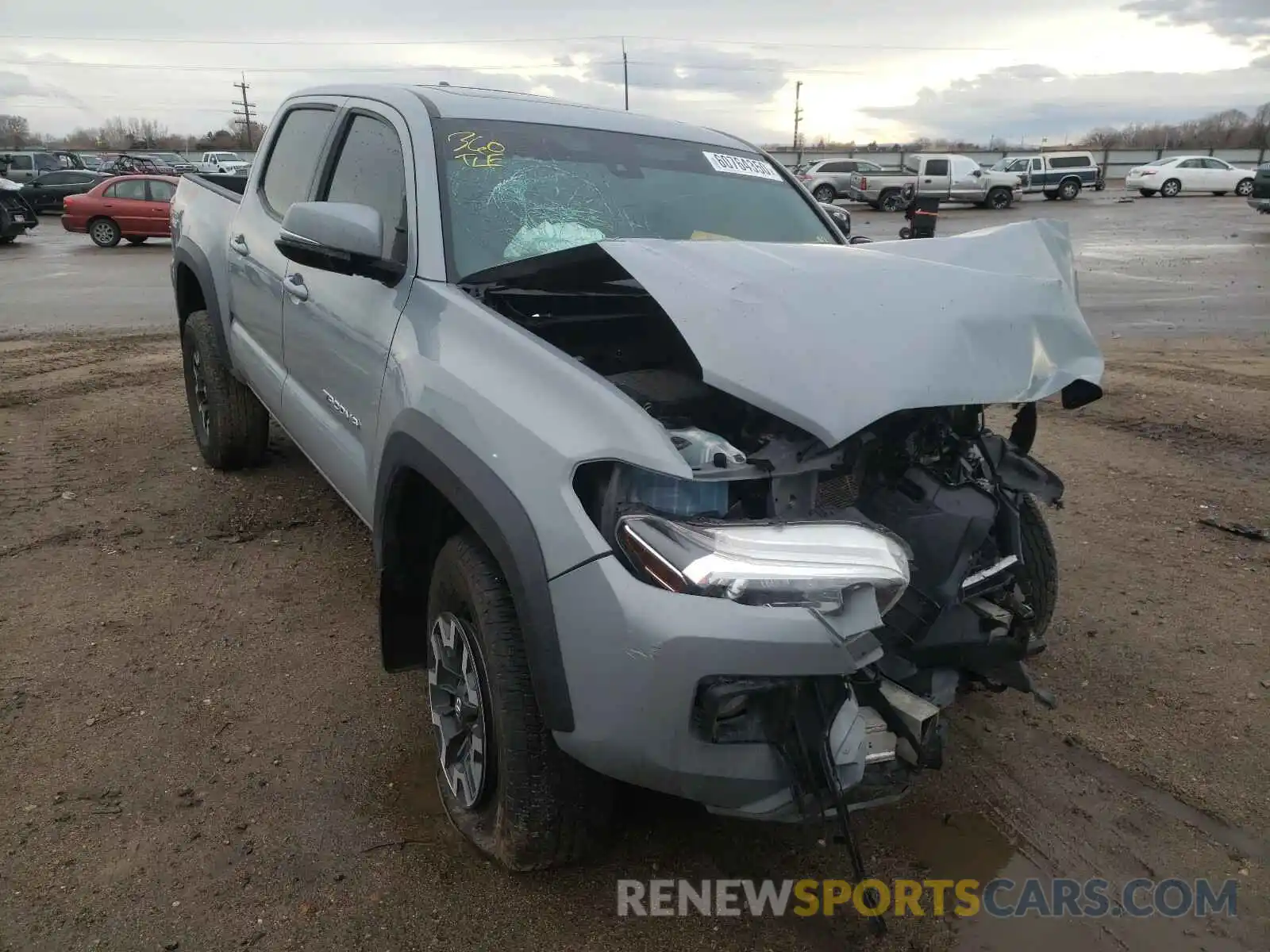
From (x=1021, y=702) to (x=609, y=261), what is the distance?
85.2 inches

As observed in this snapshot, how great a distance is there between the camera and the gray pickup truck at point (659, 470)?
1.92 metres

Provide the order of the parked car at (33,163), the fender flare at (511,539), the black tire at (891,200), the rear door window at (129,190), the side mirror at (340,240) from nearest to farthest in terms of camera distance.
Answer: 1. the fender flare at (511,539)
2. the side mirror at (340,240)
3. the rear door window at (129,190)
4. the parked car at (33,163)
5. the black tire at (891,200)

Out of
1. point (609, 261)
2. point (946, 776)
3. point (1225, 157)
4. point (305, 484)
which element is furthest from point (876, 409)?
point (1225, 157)

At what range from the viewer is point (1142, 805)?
109 inches

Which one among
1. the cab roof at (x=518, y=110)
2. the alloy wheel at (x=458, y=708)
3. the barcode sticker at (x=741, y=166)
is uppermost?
the cab roof at (x=518, y=110)

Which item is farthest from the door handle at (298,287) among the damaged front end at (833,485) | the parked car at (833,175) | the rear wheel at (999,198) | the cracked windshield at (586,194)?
the rear wheel at (999,198)

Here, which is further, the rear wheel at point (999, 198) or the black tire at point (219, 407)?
the rear wheel at point (999, 198)

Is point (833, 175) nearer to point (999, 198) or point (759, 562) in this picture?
point (999, 198)

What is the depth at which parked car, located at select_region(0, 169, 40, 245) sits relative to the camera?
19125 mm

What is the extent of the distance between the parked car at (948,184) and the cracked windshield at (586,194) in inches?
1166

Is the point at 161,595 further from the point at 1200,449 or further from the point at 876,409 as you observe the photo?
the point at 1200,449

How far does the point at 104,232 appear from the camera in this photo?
19500 mm

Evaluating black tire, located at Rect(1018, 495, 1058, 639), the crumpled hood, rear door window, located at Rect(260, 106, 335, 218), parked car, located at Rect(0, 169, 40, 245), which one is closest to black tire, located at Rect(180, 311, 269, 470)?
rear door window, located at Rect(260, 106, 335, 218)

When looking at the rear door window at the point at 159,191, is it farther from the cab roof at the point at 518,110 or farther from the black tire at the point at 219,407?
the cab roof at the point at 518,110
